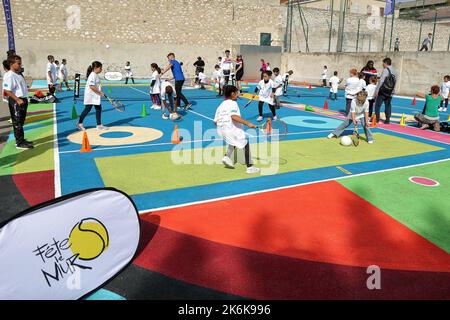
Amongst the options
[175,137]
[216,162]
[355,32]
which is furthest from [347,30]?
[216,162]

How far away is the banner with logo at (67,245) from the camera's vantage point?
312 centimetres

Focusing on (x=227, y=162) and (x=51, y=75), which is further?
(x=51, y=75)

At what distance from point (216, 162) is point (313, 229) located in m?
3.99

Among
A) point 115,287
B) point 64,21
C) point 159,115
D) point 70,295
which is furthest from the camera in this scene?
point 64,21

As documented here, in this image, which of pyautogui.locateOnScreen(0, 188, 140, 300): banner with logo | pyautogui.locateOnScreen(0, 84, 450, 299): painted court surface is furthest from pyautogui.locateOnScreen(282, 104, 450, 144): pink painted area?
pyautogui.locateOnScreen(0, 188, 140, 300): banner with logo

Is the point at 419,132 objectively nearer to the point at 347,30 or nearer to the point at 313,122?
the point at 313,122

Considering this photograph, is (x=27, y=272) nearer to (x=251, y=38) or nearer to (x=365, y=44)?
(x=251, y=38)

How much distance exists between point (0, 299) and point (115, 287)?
1.26 meters

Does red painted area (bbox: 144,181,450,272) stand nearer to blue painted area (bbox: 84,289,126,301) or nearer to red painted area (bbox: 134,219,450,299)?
red painted area (bbox: 134,219,450,299)

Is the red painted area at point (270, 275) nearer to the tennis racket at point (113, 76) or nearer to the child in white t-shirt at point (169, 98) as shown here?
the child in white t-shirt at point (169, 98)

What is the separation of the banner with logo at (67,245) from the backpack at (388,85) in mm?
12614

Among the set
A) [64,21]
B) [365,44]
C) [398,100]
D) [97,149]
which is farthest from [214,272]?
[365,44]

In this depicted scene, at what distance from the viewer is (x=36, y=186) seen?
7047 millimetres

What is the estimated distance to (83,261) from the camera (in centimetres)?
373
